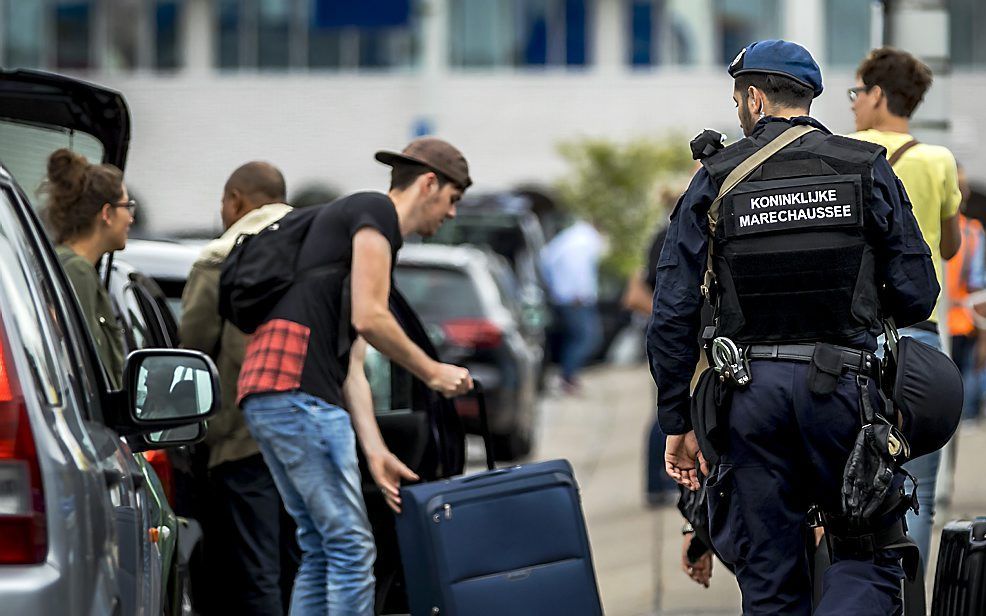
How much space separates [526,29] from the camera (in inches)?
1423

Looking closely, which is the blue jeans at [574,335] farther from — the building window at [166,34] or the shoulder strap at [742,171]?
the building window at [166,34]

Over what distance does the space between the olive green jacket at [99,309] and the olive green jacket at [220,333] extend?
898mm

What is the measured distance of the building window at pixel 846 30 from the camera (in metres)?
35.2

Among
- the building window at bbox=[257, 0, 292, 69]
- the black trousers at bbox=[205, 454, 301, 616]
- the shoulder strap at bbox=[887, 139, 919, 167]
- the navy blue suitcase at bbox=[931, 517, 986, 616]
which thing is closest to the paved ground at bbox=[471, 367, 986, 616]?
the black trousers at bbox=[205, 454, 301, 616]

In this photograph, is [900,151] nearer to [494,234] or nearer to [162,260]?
[162,260]

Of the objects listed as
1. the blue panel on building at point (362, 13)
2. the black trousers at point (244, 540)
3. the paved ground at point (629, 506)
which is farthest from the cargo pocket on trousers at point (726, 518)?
the blue panel on building at point (362, 13)

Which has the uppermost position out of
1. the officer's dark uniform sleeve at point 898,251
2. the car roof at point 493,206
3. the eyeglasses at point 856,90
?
the eyeglasses at point 856,90

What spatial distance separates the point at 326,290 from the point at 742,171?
157 cm

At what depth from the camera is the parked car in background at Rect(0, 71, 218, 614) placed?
8.78 feet

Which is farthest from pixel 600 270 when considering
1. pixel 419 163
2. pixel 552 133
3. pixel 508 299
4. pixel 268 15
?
pixel 419 163

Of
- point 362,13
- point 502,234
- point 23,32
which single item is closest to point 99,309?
point 502,234

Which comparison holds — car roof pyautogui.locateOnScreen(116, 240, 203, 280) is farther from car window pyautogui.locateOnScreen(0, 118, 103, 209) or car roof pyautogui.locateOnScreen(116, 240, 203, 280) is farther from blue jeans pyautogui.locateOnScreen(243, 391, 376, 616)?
blue jeans pyautogui.locateOnScreen(243, 391, 376, 616)

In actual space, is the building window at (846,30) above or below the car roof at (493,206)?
above

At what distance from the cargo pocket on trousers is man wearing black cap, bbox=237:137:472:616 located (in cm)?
121
